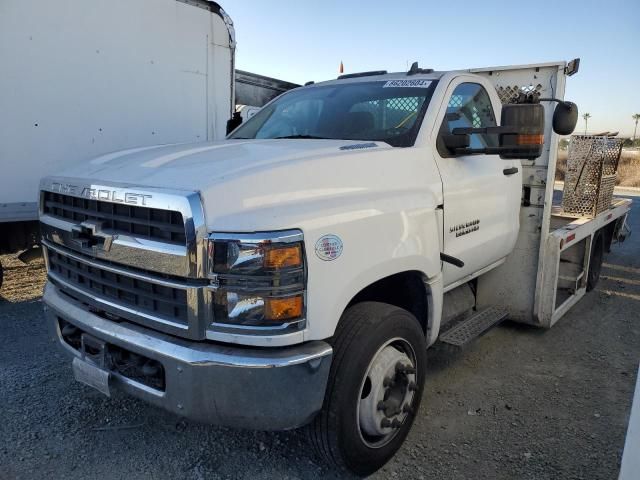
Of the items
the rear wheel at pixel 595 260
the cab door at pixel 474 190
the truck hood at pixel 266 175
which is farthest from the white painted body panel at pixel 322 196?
the rear wheel at pixel 595 260

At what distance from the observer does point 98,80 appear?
17.0 ft

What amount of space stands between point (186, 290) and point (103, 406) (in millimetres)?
1637

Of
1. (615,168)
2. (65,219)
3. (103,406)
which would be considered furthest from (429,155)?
(615,168)

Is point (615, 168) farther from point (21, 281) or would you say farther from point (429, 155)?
point (21, 281)

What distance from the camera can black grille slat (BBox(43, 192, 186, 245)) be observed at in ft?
6.90

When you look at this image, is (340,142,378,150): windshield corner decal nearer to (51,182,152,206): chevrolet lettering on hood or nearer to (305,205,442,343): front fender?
(305,205,442,343): front fender

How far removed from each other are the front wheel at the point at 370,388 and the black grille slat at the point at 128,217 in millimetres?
868

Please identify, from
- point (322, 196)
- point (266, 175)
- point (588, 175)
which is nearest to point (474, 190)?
point (322, 196)

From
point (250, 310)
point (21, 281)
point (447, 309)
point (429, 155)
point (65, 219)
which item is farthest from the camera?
point (21, 281)

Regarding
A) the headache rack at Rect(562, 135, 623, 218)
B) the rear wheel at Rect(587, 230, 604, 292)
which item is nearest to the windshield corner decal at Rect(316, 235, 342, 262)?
the headache rack at Rect(562, 135, 623, 218)

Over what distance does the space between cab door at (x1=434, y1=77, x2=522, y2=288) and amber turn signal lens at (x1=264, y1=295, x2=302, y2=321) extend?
1303 mm

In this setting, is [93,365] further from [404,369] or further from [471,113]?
[471,113]

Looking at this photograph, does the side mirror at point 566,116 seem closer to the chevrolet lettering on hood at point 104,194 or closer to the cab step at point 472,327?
the cab step at point 472,327

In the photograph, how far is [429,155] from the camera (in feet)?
9.75
